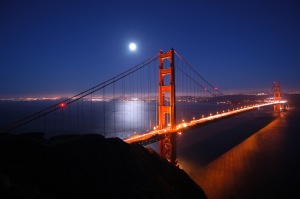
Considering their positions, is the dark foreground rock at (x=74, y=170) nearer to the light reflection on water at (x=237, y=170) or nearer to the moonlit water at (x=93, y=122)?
the moonlit water at (x=93, y=122)

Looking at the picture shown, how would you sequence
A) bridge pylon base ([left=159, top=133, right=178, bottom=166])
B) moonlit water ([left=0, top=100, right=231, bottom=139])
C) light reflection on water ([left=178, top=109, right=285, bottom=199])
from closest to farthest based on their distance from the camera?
light reflection on water ([left=178, top=109, right=285, bottom=199]), bridge pylon base ([left=159, top=133, right=178, bottom=166]), moonlit water ([left=0, top=100, right=231, bottom=139])

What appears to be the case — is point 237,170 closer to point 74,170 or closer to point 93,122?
point 74,170

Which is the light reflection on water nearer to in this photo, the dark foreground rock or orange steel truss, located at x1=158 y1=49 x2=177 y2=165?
orange steel truss, located at x1=158 y1=49 x2=177 y2=165

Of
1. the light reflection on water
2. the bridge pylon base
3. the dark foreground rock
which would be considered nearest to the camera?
the dark foreground rock

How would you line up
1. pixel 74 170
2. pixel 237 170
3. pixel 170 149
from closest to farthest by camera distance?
pixel 74 170, pixel 170 149, pixel 237 170

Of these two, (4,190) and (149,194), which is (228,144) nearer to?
(149,194)

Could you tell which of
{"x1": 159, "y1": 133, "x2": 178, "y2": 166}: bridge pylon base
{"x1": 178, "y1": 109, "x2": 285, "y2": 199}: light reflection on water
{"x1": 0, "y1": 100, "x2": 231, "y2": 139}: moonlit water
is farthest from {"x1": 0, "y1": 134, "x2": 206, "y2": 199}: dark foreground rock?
{"x1": 178, "y1": 109, "x2": 285, "y2": 199}: light reflection on water

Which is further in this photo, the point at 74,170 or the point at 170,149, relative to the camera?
the point at 170,149

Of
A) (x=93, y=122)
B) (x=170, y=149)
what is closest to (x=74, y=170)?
(x=170, y=149)

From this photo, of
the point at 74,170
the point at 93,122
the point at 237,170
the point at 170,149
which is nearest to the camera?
the point at 74,170
